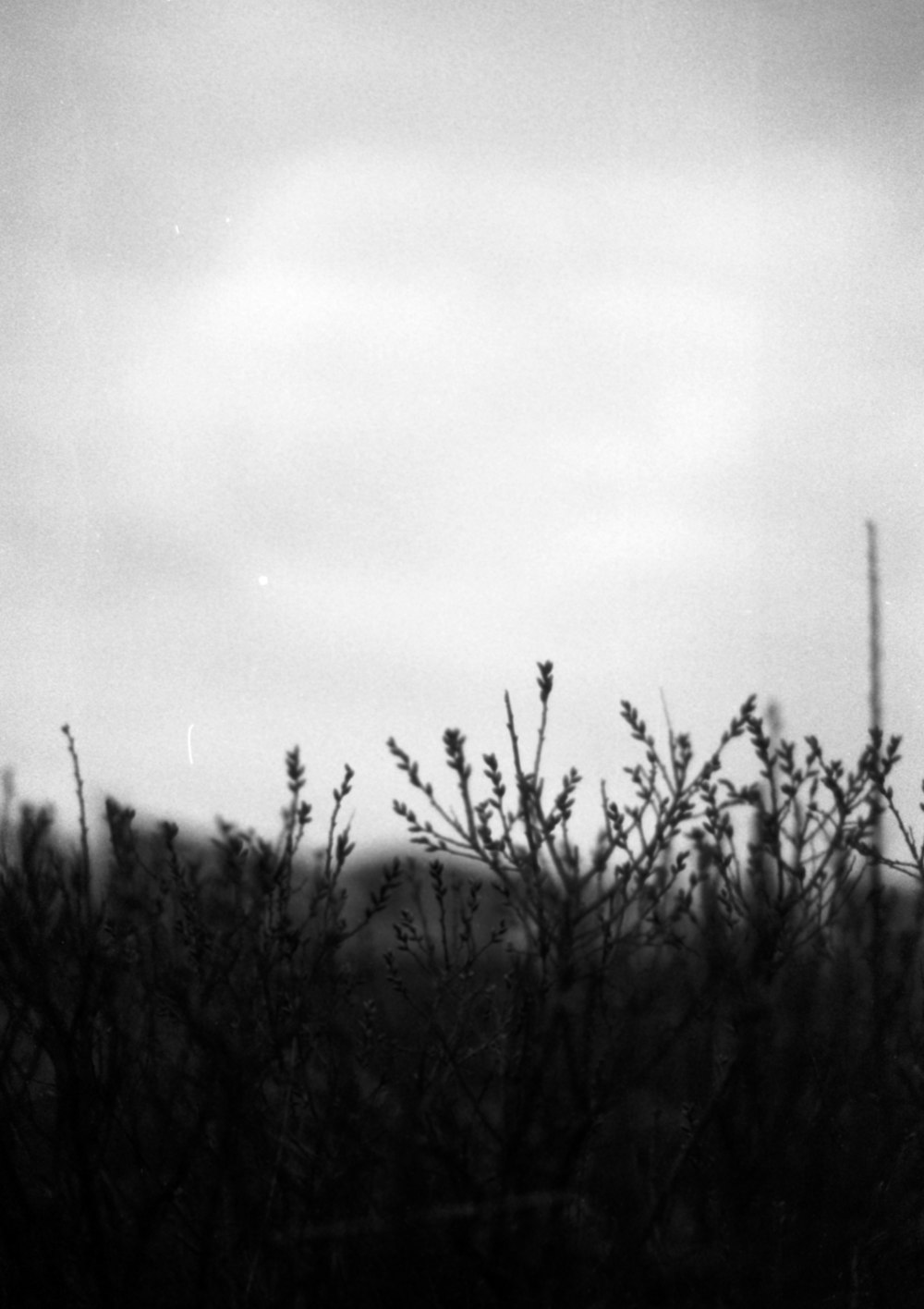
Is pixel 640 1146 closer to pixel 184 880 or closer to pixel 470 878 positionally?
pixel 470 878

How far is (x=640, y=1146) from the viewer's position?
292cm

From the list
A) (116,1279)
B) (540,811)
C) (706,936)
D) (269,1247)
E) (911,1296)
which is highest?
(540,811)

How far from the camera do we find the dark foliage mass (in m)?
2.35

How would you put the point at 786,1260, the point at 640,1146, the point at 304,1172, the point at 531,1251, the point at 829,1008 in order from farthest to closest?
the point at 829,1008
the point at 640,1146
the point at 304,1172
the point at 786,1260
the point at 531,1251

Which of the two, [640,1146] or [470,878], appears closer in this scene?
[640,1146]

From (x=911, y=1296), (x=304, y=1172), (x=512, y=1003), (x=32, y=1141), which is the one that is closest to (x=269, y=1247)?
(x=304, y=1172)

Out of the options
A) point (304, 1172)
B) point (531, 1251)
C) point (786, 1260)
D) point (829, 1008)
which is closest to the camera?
point (531, 1251)

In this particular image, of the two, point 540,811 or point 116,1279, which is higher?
point 540,811

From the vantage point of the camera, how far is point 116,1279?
262cm

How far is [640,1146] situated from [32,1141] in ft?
5.44

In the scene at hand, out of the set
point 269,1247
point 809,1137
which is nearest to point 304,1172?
point 269,1247

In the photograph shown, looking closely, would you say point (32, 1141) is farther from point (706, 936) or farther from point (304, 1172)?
point (706, 936)

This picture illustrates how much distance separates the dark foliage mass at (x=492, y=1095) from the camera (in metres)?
2.35

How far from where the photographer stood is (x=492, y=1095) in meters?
3.04
